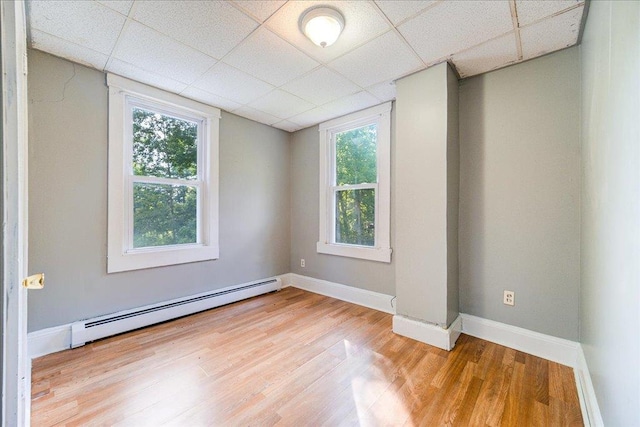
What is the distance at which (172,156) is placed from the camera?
9.16 feet

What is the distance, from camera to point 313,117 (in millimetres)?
3336

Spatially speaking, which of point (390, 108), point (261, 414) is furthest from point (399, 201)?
point (261, 414)

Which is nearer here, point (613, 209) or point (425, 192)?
point (613, 209)

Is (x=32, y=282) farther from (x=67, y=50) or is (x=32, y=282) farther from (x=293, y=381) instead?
(x=67, y=50)

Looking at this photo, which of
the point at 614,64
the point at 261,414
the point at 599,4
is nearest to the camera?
the point at 614,64

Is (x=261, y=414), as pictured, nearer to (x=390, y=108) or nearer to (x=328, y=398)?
(x=328, y=398)

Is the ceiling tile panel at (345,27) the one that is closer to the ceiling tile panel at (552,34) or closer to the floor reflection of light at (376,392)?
the ceiling tile panel at (552,34)

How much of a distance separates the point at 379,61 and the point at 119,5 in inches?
70.8

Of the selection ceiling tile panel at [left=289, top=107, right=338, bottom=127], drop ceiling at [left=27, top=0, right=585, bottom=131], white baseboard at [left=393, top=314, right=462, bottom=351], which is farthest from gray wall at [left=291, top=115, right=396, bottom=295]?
drop ceiling at [left=27, top=0, right=585, bottom=131]

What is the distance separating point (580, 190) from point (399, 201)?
4.16 ft

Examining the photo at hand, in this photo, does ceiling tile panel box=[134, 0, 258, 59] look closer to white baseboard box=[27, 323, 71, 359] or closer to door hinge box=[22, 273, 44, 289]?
door hinge box=[22, 273, 44, 289]

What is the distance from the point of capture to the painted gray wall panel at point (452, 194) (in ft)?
7.11

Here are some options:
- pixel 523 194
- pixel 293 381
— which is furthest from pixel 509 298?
pixel 293 381

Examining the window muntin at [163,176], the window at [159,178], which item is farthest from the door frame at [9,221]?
Answer: the window muntin at [163,176]
